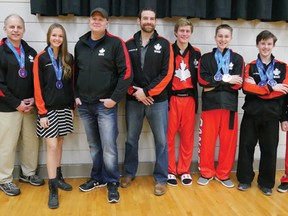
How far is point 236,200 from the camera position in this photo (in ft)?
8.61

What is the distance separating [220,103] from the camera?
277cm

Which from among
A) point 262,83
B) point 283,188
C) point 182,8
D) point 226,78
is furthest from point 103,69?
point 283,188

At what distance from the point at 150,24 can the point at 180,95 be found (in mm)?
754

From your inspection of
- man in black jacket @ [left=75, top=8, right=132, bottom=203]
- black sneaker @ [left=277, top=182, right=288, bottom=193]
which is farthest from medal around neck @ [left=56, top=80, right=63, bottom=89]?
black sneaker @ [left=277, top=182, right=288, bottom=193]

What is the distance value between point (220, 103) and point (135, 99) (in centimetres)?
80

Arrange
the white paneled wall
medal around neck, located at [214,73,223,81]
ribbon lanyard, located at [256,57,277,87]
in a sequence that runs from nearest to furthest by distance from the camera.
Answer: ribbon lanyard, located at [256,57,277,87] < medal around neck, located at [214,73,223,81] < the white paneled wall

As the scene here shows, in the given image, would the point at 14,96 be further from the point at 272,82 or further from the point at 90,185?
the point at 272,82

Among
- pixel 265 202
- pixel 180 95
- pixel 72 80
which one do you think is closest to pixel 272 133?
pixel 265 202

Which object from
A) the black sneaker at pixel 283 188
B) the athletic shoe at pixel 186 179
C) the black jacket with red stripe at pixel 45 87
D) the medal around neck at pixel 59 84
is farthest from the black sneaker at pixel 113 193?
the black sneaker at pixel 283 188

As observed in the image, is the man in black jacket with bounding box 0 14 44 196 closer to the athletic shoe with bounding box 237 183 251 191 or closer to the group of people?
the group of people

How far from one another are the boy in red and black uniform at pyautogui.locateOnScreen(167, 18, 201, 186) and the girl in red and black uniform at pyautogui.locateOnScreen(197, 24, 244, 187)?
0.34ft

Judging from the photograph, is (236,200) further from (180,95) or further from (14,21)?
(14,21)

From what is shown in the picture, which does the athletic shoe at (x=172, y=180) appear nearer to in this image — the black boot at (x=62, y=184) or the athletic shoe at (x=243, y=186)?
the athletic shoe at (x=243, y=186)

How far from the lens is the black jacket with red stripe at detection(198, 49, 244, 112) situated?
9.08ft
